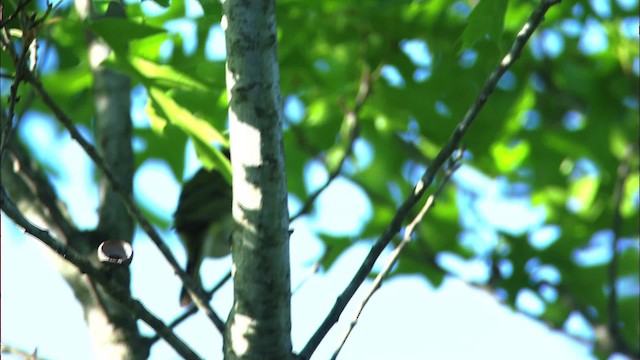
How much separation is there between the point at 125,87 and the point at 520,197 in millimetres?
2848

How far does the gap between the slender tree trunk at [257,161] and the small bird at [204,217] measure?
170cm

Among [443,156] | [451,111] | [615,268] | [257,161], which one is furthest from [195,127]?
[615,268]

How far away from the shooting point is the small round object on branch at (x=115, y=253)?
203cm

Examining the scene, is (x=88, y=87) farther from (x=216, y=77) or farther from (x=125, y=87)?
(x=216, y=77)

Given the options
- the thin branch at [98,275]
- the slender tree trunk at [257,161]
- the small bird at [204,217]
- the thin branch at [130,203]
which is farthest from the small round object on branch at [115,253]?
A: the small bird at [204,217]

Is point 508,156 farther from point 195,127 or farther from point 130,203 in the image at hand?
point 130,203

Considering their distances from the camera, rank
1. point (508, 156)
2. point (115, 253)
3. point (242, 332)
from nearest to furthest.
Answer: point (115, 253)
point (242, 332)
point (508, 156)

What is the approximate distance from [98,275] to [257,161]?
1.37 feet

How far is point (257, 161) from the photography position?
2074 millimetres

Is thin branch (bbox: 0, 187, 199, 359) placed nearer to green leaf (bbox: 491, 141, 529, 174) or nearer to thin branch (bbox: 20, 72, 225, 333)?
thin branch (bbox: 20, 72, 225, 333)

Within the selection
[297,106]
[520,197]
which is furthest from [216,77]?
[520,197]

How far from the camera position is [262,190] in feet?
6.83

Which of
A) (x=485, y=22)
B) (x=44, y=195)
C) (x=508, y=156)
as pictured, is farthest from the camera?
(x=508, y=156)

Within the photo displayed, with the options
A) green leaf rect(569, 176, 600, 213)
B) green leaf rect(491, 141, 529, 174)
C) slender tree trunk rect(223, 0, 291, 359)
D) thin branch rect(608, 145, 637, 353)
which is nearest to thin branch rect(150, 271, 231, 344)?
slender tree trunk rect(223, 0, 291, 359)
